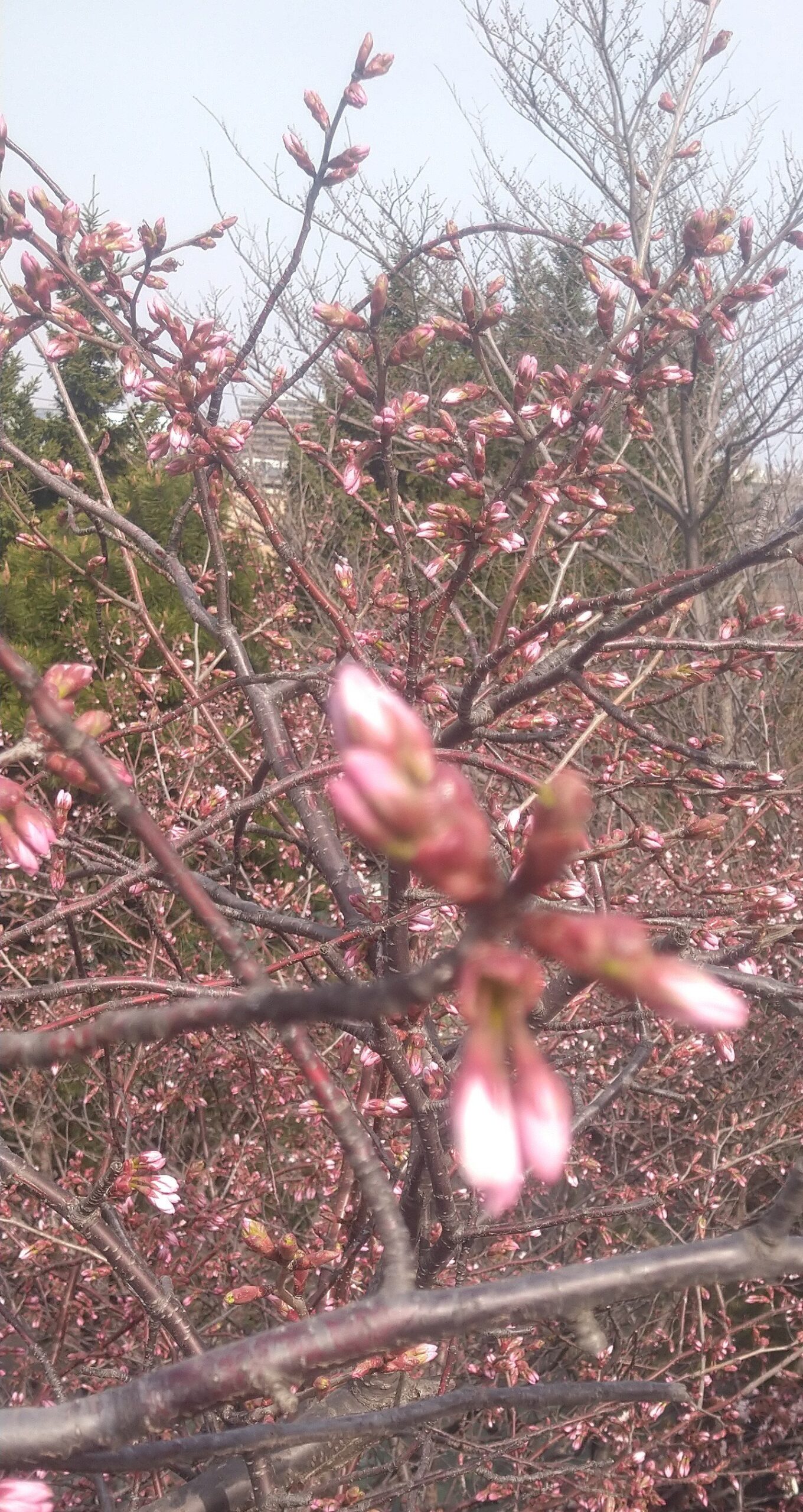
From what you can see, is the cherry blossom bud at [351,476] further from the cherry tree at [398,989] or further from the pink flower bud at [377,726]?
the pink flower bud at [377,726]

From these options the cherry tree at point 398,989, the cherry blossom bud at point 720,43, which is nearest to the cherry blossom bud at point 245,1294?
the cherry tree at point 398,989

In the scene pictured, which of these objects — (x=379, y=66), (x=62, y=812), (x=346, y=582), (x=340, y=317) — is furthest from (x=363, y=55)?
(x=62, y=812)

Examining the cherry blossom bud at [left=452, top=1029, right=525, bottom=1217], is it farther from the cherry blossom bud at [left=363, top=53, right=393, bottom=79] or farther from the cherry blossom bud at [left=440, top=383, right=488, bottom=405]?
the cherry blossom bud at [left=363, top=53, right=393, bottom=79]

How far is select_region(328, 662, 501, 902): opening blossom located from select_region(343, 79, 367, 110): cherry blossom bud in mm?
2179

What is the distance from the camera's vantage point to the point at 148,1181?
5.35 feet

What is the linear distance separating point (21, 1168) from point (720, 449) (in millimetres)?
9918

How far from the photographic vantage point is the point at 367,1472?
1.98 meters

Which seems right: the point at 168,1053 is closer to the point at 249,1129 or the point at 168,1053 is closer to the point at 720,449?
the point at 249,1129

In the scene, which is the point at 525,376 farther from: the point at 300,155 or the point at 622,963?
the point at 622,963

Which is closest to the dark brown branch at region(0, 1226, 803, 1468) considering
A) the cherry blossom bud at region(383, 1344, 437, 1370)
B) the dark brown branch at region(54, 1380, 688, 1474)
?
the dark brown branch at region(54, 1380, 688, 1474)

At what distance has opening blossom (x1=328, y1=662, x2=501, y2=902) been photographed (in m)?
0.34

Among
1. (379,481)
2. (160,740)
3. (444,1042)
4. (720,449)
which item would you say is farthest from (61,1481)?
(379,481)

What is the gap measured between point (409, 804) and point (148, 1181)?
1510 millimetres

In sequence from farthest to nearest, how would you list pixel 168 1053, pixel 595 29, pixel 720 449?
pixel 720 449
pixel 595 29
pixel 168 1053
